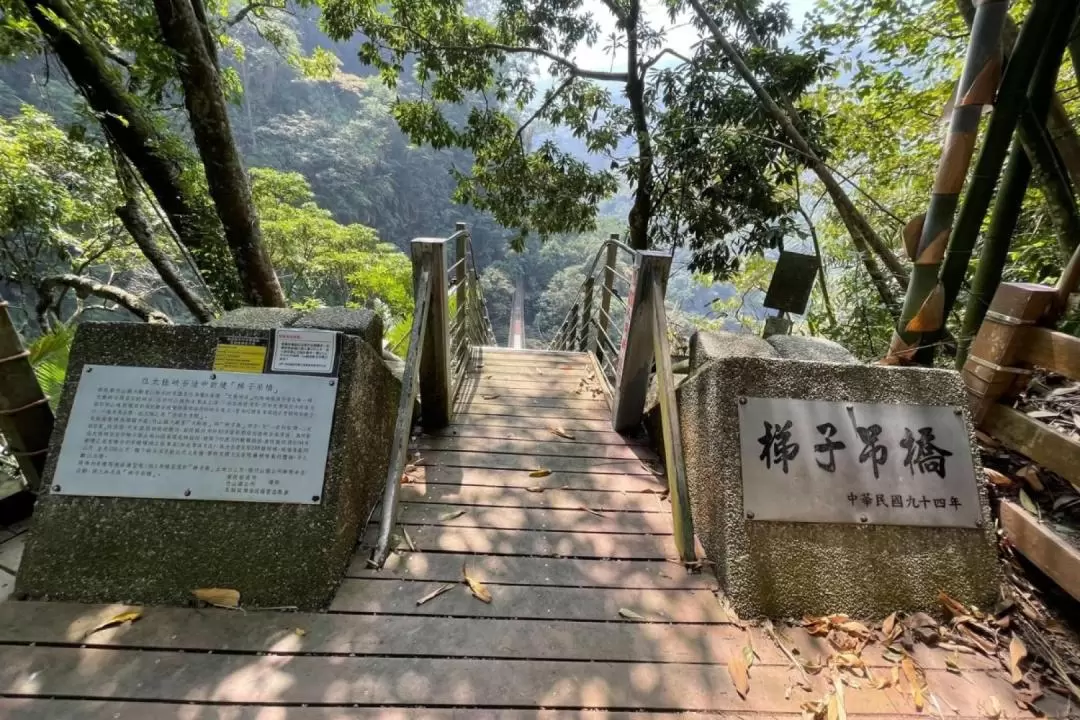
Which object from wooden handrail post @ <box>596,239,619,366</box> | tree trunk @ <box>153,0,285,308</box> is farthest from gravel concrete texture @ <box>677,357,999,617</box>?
tree trunk @ <box>153,0,285,308</box>

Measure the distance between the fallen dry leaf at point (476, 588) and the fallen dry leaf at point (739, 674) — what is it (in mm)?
879

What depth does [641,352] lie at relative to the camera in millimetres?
3045

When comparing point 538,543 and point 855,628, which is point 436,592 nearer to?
point 538,543

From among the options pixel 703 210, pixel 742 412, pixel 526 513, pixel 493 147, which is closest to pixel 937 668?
pixel 742 412

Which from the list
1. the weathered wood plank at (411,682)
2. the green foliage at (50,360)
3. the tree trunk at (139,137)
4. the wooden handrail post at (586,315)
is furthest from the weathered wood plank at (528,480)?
the tree trunk at (139,137)

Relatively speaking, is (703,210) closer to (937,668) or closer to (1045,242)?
(1045,242)

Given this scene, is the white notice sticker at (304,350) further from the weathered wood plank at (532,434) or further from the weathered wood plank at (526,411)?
the weathered wood plank at (526,411)

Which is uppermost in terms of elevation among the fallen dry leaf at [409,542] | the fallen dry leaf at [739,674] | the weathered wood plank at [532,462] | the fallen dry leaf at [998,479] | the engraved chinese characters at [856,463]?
the engraved chinese characters at [856,463]

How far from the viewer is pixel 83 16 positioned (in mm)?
4293

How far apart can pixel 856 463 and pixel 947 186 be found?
1.38m

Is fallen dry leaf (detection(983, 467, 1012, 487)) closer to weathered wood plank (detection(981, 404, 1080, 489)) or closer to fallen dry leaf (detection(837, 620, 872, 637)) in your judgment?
weathered wood plank (detection(981, 404, 1080, 489))

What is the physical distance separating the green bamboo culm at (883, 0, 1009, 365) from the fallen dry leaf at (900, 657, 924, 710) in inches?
57.8

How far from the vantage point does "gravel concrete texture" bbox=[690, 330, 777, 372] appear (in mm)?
2381

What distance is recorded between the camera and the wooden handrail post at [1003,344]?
2107mm
